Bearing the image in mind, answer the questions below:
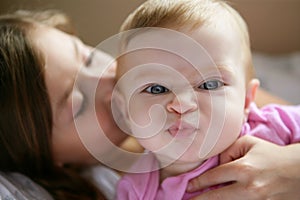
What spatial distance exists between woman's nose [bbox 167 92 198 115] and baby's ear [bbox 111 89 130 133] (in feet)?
0.41

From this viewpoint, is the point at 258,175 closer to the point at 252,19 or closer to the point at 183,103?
the point at 183,103

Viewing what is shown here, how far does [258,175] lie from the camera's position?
726mm

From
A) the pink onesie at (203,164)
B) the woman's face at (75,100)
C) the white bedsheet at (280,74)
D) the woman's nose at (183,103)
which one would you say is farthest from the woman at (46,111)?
the white bedsheet at (280,74)

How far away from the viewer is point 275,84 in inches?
56.5

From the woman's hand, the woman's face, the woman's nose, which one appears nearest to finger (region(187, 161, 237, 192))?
the woman's hand

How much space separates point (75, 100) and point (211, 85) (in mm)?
297

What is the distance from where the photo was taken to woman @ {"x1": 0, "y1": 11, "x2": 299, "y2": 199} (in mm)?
858

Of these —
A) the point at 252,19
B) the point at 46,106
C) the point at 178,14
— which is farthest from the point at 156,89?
the point at 252,19

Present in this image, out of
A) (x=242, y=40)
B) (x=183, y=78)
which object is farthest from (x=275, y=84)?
(x=183, y=78)

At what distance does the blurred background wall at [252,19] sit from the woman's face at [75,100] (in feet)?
2.53

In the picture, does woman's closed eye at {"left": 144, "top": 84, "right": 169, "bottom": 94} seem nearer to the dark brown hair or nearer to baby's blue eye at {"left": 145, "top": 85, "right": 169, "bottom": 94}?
baby's blue eye at {"left": 145, "top": 85, "right": 169, "bottom": 94}

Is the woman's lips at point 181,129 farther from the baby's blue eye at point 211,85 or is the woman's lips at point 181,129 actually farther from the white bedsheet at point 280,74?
the white bedsheet at point 280,74

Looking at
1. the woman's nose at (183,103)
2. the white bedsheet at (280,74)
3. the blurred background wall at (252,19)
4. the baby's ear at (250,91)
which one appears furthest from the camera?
the blurred background wall at (252,19)

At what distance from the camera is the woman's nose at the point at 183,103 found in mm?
689
